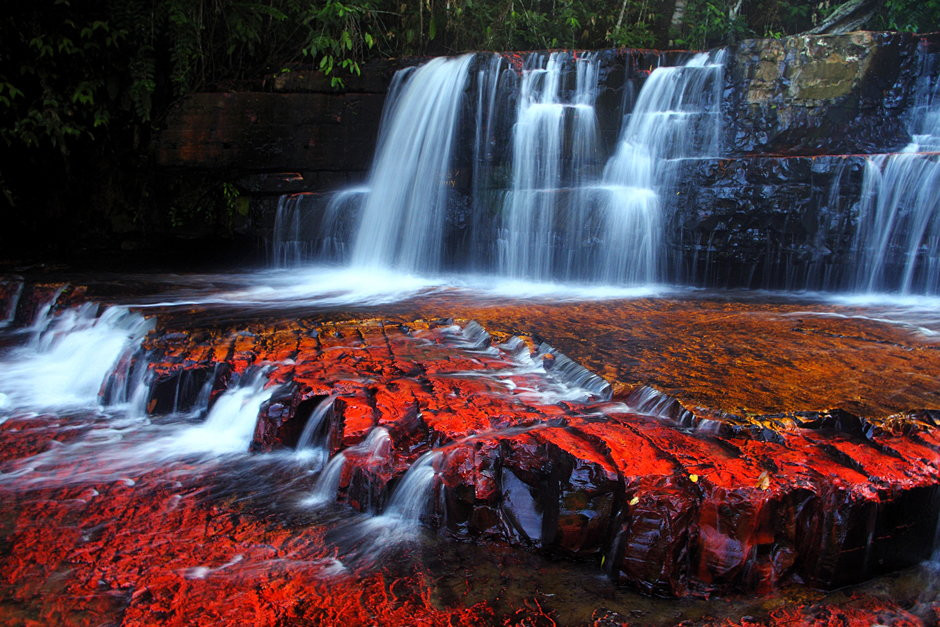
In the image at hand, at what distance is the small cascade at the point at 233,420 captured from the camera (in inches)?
148

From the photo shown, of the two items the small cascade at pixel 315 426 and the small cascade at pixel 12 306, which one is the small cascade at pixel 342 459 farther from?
the small cascade at pixel 12 306

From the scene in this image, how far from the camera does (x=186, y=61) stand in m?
8.48

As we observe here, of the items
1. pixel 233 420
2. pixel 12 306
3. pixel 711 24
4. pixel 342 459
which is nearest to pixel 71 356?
pixel 12 306

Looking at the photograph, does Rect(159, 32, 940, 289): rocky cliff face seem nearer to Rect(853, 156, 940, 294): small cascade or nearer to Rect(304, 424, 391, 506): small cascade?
Rect(853, 156, 940, 294): small cascade

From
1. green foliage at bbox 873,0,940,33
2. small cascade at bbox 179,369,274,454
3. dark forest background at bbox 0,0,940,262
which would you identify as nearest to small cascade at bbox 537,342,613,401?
small cascade at bbox 179,369,274,454

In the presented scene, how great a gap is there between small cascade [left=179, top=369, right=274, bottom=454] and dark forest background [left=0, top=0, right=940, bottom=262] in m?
5.77

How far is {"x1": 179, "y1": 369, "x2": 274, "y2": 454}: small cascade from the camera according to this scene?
12.3 feet

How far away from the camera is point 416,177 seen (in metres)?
8.51

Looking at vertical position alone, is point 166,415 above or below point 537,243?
below

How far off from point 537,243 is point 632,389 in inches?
173

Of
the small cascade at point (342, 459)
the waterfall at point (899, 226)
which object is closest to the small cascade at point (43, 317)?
the small cascade at point (342, 459)

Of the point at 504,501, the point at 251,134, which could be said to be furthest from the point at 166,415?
the point at 251,134

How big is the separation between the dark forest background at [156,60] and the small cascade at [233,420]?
5.77 m

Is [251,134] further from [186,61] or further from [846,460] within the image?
[846,460]
